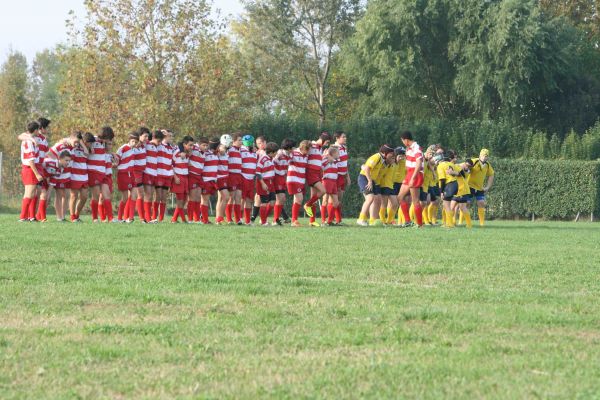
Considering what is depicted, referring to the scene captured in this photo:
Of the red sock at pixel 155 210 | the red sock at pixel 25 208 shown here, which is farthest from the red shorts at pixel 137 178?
the red sock at pixel 25 208

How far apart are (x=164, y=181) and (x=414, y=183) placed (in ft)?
17.4

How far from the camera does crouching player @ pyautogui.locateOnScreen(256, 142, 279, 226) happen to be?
77.6 feet

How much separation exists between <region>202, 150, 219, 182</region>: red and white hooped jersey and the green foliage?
744 inches

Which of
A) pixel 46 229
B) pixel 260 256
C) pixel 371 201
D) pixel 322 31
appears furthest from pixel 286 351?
pixel 322 31

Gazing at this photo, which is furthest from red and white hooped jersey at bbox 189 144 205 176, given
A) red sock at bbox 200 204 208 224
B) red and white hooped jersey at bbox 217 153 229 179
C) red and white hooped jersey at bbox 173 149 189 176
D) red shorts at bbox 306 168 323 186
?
red shorts at bbox 306 168 323 186

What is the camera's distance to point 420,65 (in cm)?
5097

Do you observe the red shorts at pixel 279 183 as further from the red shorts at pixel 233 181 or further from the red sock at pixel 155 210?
the red sock at pixel 155 210

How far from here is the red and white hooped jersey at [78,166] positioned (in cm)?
2158

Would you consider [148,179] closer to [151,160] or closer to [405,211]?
[151,160]

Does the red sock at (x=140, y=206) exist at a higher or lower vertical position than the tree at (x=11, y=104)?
lower

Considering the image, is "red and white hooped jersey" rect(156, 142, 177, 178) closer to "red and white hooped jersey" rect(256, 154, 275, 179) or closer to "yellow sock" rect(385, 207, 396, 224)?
"red and white hooped jersey" rect(256, 154, 275, 179)

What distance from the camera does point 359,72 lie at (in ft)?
173

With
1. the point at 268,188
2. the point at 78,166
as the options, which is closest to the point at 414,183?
the point at 268,188

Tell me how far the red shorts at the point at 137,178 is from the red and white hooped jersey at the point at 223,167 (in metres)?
1.72
